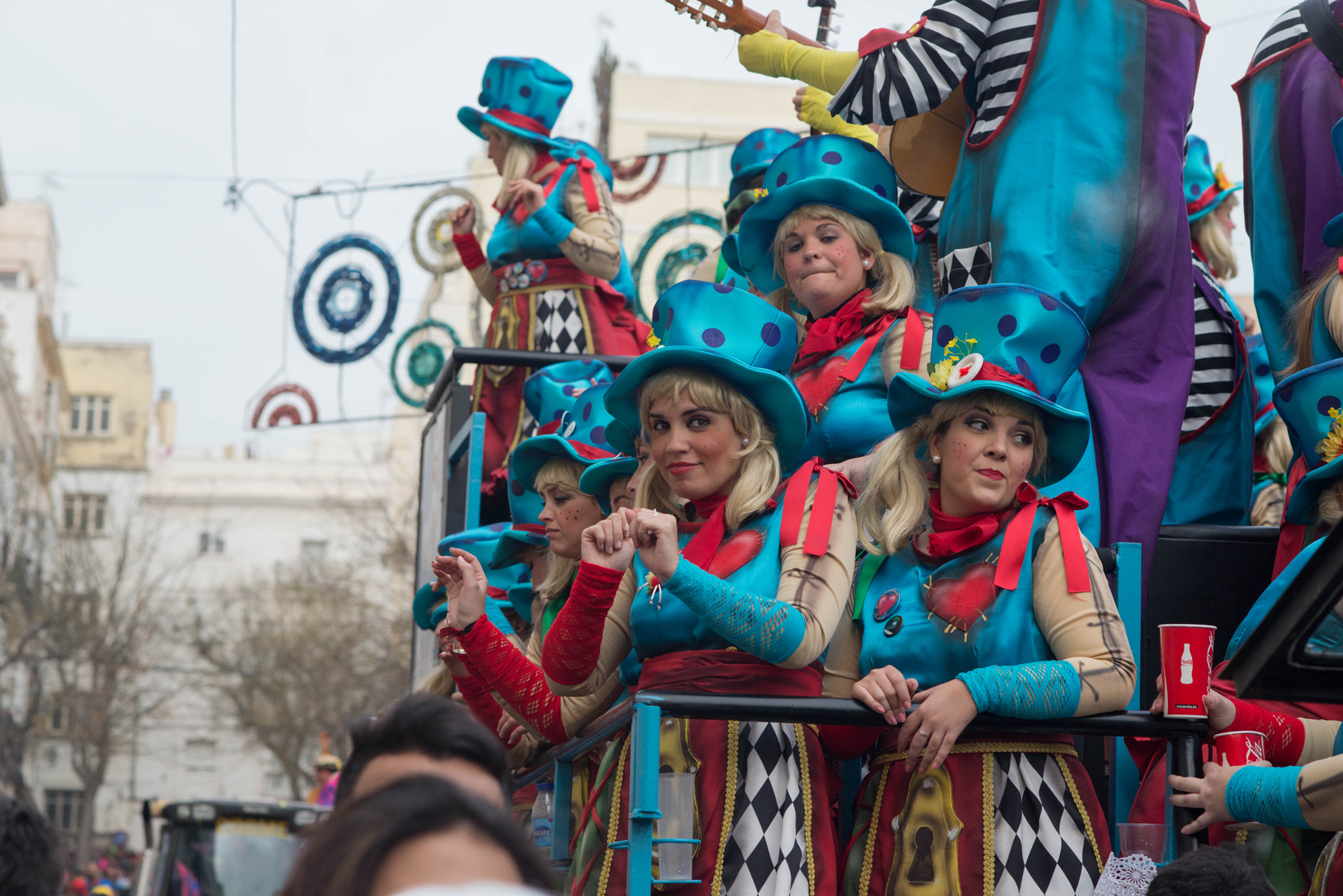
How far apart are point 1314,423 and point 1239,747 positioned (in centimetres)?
110

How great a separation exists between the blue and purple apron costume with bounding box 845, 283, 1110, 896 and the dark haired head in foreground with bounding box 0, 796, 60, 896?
5.17 feet

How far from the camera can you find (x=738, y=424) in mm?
3652

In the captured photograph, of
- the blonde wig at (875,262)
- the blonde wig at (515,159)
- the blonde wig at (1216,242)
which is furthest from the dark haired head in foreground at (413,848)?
the blonde wig at (515,159)

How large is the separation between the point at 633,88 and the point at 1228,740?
37.4 metres

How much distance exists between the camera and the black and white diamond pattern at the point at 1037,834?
3.07 meters

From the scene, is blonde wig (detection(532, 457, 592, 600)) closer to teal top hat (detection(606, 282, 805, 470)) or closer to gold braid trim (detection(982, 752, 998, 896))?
teal top hat (detection(606, 282, 805, 470))

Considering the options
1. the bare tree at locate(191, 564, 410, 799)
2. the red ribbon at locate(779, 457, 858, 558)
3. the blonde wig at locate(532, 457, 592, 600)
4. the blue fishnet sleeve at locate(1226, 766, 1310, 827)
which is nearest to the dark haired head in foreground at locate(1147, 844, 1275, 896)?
the blue fishnet sleeve at locate(1226, 766, 1310, 827)

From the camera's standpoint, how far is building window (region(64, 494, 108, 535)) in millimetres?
50938

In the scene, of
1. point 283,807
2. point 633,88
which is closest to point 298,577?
point 633,88

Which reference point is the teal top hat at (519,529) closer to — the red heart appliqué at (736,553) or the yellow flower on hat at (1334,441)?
the red heart appliqué at (736,553)

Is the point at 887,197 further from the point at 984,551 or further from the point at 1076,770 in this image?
the point at 1076,770

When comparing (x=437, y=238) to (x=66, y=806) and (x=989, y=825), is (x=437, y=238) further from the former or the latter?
(x=66, y=806)

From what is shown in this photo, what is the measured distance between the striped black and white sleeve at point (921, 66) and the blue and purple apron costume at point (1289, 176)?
1220 mm

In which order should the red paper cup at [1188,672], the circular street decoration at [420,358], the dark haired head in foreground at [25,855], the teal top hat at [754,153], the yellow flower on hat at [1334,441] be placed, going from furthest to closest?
the circular street decoration at [420,358], the teal top hat at [754,153], the yellow flower on hat at [1334,441], the red paper cup at [1188,672], the dark haired head in foreground at [25,855]
